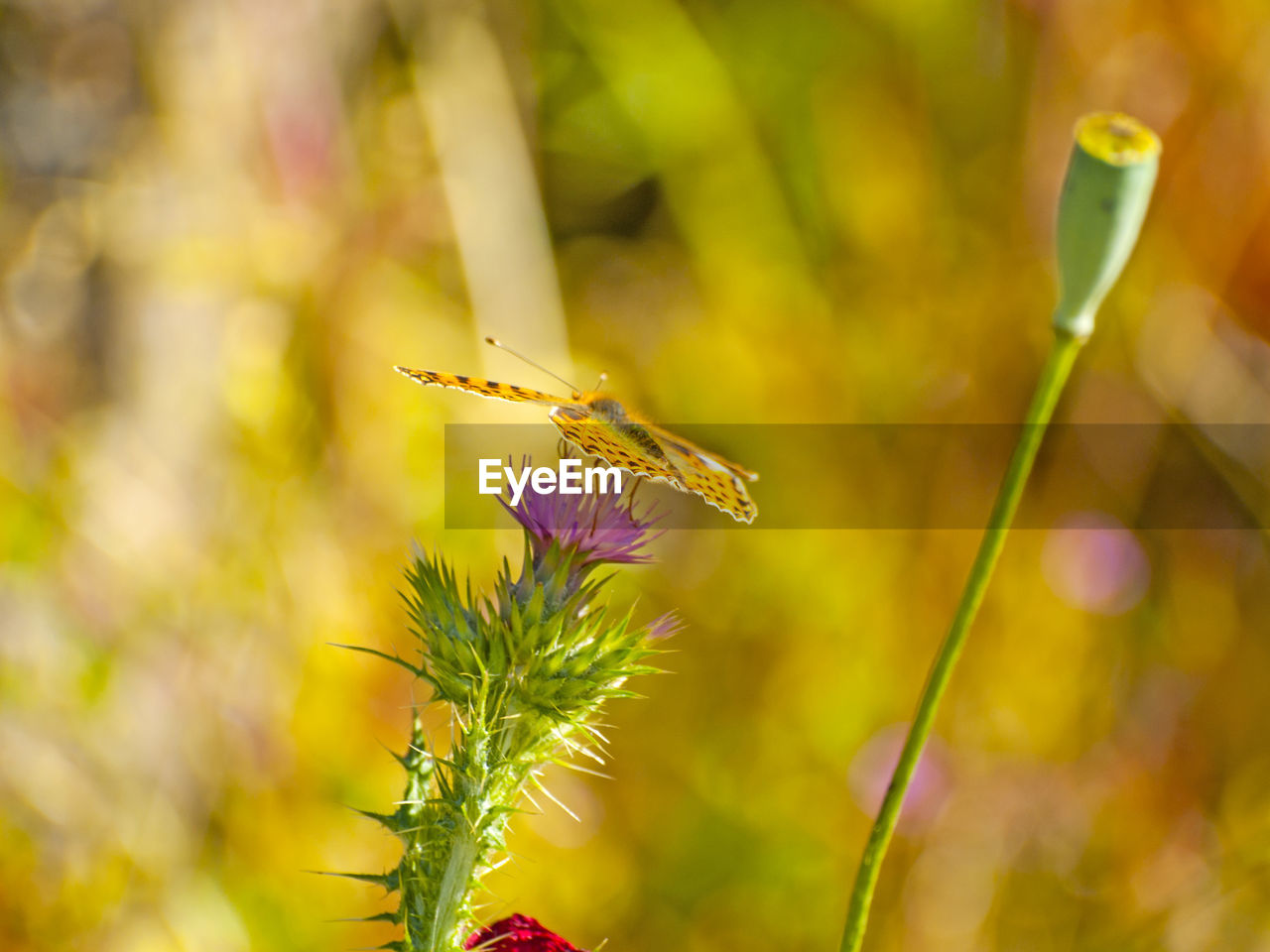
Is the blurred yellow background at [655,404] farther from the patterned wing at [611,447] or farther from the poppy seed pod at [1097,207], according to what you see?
the poppy seed pod at [1097,207]

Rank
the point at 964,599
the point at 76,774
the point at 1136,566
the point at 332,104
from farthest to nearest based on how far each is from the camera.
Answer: the point at 332,104, the point at 1136,566, the point at 76,774, the point at 964,599

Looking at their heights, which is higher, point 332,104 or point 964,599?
point 332,104

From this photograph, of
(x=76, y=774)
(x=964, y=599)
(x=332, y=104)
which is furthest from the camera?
(x=332, y=104)

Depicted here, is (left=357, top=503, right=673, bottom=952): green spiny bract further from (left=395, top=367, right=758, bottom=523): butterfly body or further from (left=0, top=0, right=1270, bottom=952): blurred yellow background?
(left=0, top=0, right=1270, bottom=952): blurred yellow background

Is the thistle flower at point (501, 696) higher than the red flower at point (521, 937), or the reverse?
the thistle flower at point (501, 696)

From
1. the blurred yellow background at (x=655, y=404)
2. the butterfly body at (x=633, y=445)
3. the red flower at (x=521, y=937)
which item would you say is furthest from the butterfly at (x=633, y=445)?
the blurred yellow background at (x=655, y=404)

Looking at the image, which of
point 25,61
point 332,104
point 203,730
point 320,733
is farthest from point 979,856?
point 25,61

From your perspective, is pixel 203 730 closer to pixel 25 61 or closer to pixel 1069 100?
pixel 25 61
